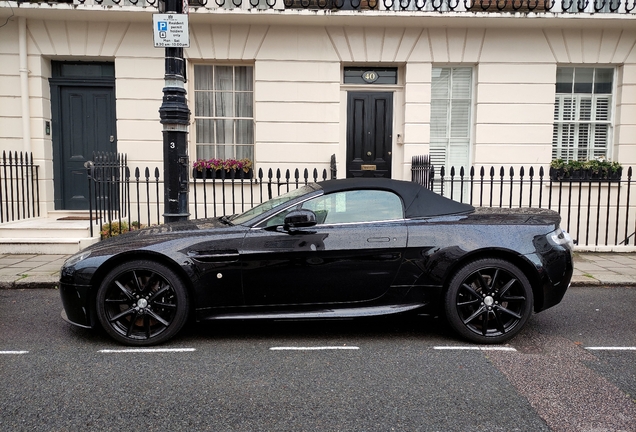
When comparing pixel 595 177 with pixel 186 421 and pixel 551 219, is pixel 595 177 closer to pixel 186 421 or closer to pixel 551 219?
pixel 551 219

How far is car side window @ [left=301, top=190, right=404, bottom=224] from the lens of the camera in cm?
414

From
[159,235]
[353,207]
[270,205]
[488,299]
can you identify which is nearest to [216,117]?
[270,205]

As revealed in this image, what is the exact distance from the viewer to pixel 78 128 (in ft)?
31.3

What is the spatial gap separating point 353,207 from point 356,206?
0.10ft

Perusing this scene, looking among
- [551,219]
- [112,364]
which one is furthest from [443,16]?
[112,364]

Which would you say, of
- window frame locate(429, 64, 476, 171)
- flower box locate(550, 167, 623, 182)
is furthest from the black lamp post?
flower box locate(550, 167, 623, 182)

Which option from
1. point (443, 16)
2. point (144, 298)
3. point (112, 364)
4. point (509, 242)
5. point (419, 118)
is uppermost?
point (443, 16)

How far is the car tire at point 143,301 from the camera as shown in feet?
12.8

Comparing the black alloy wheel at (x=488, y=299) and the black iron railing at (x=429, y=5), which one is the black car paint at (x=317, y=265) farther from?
the black iron railing at (x=429, y=5)

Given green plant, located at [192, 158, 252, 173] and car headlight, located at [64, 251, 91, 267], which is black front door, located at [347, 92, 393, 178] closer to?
green plant, located at [192, 158, 252, 173]

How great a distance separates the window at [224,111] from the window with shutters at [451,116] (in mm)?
3806

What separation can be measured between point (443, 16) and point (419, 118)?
6.29ft

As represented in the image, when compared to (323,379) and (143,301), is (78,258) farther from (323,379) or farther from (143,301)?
(323,379)

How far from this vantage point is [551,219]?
4328 mm
